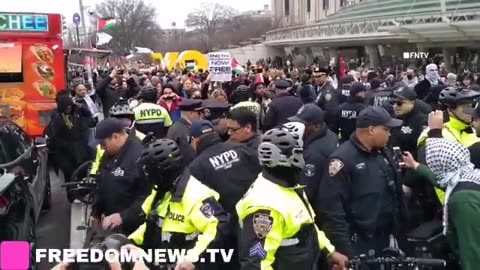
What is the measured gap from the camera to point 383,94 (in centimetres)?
1038

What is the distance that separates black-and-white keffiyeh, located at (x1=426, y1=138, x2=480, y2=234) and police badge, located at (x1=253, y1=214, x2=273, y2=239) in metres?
1.41

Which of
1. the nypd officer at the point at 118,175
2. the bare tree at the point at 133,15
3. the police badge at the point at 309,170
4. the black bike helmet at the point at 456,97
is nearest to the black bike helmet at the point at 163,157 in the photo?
the nypd officer at the point at 118,175

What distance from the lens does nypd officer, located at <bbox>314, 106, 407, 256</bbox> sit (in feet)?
15.7

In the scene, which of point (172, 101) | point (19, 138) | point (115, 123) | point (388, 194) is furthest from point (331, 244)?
point (172, 101)

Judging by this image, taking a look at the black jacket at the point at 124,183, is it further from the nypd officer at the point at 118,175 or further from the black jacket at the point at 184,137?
the black jacket at the point at 184,137

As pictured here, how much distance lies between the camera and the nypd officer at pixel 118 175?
211 inches

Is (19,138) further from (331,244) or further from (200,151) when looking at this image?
(331,244)

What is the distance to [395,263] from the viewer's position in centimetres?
381

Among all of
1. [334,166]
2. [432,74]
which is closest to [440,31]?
[432,74]

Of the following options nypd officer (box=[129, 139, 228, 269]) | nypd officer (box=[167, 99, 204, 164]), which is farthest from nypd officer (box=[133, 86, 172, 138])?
nypd officer (box=[129, 139, 228, 269])

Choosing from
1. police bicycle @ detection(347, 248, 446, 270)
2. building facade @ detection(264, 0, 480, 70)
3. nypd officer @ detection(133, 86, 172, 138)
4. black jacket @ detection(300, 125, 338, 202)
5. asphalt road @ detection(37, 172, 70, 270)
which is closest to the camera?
police bicycle @ detection(347, 248, 446, 270)

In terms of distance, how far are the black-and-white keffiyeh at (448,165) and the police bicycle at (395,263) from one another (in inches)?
25.6

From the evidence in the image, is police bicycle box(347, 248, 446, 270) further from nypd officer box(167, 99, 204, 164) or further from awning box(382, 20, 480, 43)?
awning box(382, 20, 480, 43)

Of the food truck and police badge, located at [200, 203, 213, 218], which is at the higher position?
the food truck
